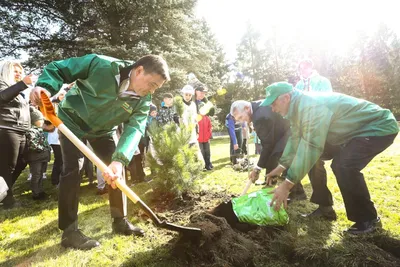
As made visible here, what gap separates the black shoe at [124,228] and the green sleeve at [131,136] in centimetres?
94

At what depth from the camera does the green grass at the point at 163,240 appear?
2.11 meters

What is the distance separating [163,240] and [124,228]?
1.61 feet

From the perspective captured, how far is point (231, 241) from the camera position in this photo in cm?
227

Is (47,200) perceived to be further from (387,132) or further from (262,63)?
(262,63)

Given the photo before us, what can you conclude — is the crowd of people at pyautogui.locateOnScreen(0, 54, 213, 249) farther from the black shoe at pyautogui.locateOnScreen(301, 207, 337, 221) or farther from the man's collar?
the black shoe at pyautogui.locateOnScreen(301, 207, 337, 221)

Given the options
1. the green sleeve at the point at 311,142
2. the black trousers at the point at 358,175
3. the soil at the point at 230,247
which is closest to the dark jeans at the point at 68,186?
the soil at the point at 230,247

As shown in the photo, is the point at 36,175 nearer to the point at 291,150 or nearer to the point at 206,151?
the point at 206,151

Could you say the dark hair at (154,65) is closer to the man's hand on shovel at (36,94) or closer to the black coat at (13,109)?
the man's hand on shovel at (36,94)

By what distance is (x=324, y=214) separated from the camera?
10.4 ft

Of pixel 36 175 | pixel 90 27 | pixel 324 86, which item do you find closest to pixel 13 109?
pixel 36 175

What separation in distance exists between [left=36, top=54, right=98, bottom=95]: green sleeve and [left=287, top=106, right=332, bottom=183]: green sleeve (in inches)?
86.8

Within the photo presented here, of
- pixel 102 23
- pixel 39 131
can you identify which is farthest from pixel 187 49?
pixel 39 131

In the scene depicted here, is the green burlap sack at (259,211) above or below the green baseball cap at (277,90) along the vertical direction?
below

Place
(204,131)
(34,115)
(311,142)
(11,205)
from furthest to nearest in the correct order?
(204,131), (34,115), (11,205), (311,142)
